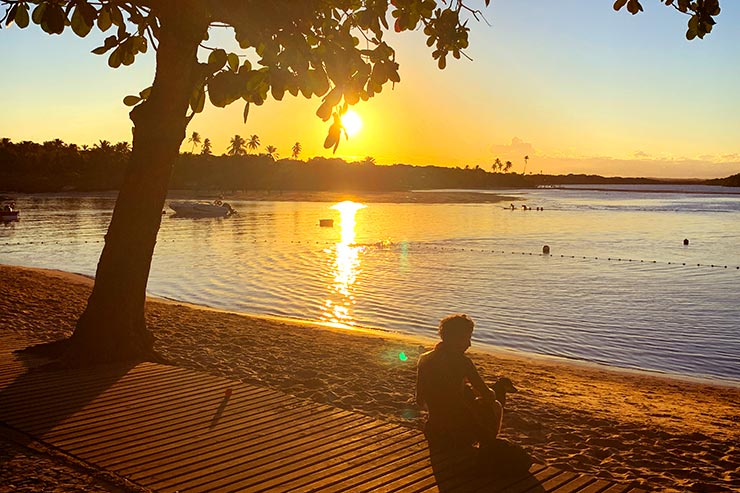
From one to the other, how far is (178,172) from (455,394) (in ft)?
482

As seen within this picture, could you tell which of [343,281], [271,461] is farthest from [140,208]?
[343,281]

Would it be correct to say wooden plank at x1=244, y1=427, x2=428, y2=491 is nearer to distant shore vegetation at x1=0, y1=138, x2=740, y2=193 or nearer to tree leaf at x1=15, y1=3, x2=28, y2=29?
tree leaf at x1=15, y1=3, x2=28, y2=29

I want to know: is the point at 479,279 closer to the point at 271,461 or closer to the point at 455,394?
the point at 455,394

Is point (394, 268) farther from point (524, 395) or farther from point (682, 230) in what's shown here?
point (682, 230)

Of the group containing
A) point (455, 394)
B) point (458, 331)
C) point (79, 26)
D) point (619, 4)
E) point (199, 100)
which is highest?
point (619, 4)

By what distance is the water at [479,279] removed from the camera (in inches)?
757

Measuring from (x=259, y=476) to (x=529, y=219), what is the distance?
74.7 metres

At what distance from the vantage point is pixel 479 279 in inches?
1216

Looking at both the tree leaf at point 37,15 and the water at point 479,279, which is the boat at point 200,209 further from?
the tree leaf at point 37,15

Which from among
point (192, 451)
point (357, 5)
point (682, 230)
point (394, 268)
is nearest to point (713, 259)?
point (394, 268)

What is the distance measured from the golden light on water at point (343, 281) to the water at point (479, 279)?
0.24ft

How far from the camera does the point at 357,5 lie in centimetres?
853

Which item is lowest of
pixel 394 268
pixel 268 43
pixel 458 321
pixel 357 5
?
pixel 394 268

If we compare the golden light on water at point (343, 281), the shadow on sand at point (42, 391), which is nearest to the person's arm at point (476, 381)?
the shadow on sand at point (42, 391)
